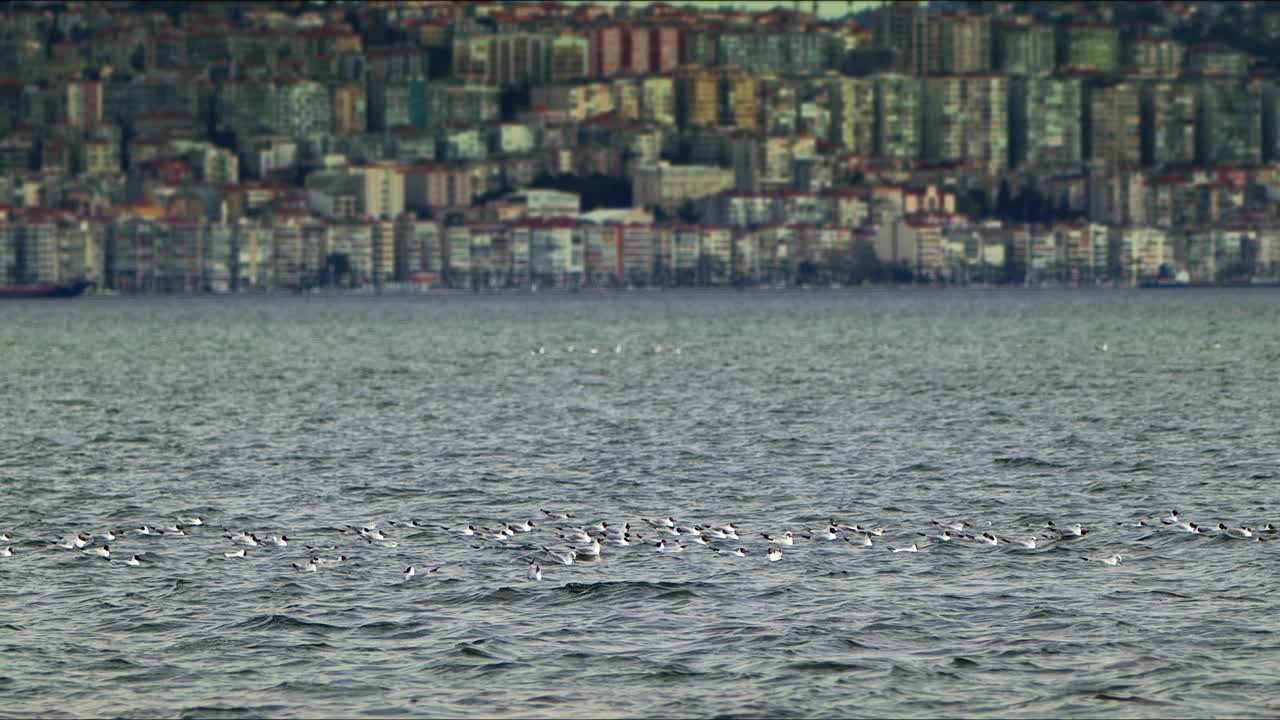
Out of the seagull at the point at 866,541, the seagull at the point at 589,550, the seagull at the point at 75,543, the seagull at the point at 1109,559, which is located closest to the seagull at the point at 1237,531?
the seagull at the point at 1109,559

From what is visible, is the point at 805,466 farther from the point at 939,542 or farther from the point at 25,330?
the point at 25,330

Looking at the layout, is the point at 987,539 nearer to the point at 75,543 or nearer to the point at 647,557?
the point at 647,557

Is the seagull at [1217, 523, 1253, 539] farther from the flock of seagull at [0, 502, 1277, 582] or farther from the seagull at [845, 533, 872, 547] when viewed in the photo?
the seagull at [845, 533, 872, 547]

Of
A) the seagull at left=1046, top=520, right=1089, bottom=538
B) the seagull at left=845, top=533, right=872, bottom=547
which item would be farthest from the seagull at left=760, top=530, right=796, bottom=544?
the seagull at left=1046, top=520, right=1089, bottom=538

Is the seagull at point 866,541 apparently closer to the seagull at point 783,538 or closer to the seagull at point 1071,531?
the seagull at point 783,538

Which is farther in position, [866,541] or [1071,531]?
[1071,531]

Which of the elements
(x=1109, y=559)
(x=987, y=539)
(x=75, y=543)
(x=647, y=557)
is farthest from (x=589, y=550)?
(x=75, y=543)
